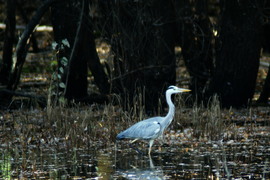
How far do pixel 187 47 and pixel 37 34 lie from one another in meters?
15.7

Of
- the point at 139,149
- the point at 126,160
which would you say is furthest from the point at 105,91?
the point at 126,160

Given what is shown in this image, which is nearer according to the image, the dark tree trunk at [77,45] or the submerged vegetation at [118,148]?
the submerged vegetation at [118,148]

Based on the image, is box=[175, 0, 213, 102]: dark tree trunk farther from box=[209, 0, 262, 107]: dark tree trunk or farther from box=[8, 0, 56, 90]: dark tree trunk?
box=[8, 0, 56, 90]: dark tree trunk

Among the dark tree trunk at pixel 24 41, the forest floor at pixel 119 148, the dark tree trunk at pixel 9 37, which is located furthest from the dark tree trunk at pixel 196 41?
the dark tree trunk at pixel 9 37

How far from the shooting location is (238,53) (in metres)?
15.8

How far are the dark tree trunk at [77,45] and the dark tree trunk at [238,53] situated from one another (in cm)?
315

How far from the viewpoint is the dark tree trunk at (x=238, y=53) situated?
15727 millimetres

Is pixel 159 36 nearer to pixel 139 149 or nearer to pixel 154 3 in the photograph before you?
pixel 154 3

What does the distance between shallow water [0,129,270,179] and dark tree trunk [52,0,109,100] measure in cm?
459

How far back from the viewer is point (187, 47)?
57.6ft

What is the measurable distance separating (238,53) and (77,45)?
4.17m

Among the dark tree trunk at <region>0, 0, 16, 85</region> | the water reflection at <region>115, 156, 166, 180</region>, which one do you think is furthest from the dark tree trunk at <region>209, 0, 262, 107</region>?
the water reflection at <region>115, 156, 166, 180</region>

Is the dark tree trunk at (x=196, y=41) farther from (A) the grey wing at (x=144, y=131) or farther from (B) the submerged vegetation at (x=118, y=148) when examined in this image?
(A) the grey wing at (x=144, y=131)

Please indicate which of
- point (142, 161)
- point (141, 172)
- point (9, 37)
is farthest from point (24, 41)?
point (141, 172)
